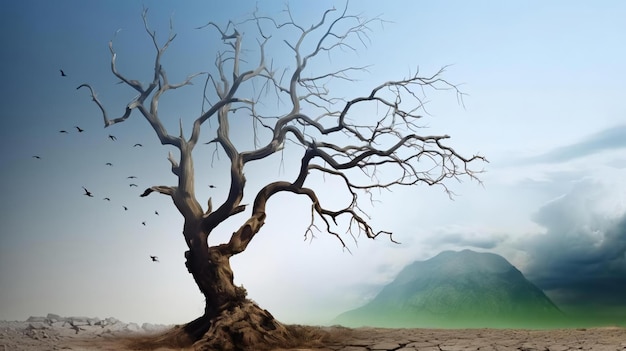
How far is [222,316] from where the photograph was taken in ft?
33.1

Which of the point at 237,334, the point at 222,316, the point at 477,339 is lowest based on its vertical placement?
the point at 477,339

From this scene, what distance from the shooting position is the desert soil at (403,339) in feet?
30.0

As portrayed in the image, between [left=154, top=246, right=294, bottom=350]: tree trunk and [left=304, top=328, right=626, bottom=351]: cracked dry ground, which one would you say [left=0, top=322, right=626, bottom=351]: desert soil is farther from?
[left=154, top=246, right=294, bottom=350]: tree trunk

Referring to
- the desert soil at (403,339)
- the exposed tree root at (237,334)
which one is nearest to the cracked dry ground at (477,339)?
the desert soil at (403,339)

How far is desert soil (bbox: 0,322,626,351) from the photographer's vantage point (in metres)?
9.16

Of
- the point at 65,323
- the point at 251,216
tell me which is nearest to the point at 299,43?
the point at 251,216

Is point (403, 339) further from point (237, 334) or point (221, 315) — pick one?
point (221, 315)

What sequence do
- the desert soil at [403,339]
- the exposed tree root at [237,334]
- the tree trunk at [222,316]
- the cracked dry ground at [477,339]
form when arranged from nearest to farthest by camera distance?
the cracked dry ground at [477,339]
the desert soil at [403,339]
the exposed tree root at [237,334]
the tree trunk at [222,316]

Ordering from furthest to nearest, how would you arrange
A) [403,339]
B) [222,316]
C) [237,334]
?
1. [222,316]
2. [403,339]
3. [237,334]

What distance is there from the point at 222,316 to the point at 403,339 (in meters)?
3.18

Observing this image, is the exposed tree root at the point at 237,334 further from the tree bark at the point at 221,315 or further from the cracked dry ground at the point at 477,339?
the cracked dry ground at the point at 477,339

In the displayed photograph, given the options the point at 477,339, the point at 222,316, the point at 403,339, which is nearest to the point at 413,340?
the point at 403,339

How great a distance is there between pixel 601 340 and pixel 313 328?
16.6ft

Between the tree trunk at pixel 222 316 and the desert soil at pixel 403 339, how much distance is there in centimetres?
56
